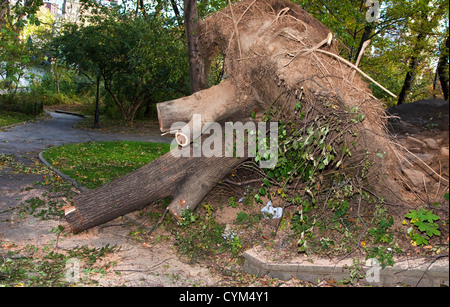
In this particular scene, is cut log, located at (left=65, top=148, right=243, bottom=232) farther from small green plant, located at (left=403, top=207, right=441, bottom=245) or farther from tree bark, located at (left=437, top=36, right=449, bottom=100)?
tree bark, located at (left=437, top=36, right=449, bottom=100)

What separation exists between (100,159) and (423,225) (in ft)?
28.9

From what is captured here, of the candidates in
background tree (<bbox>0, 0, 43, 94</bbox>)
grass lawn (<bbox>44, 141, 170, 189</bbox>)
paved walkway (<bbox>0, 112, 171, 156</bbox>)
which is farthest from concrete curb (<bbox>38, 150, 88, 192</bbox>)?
background tree (<bbox>0, 0, 43, 94</bbox>)

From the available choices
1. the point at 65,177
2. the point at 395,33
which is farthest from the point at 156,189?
the point at 395,33

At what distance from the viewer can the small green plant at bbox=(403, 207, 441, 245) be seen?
4414 millimetres

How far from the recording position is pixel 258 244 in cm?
545

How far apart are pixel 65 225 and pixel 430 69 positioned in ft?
54.1

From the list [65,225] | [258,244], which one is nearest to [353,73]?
[258,244]

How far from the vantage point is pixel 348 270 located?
4.54m

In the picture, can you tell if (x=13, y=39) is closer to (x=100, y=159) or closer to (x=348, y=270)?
(x=100, y=159)

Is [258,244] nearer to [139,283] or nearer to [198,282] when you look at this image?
[198,282]

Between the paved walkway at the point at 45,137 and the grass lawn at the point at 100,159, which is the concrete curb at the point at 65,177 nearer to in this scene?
the grass lawn at the point at 100,159

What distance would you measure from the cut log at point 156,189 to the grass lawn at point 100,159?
2.19 m

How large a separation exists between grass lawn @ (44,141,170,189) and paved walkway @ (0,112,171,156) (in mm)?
1113

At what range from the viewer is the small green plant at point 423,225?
441 centimetres
